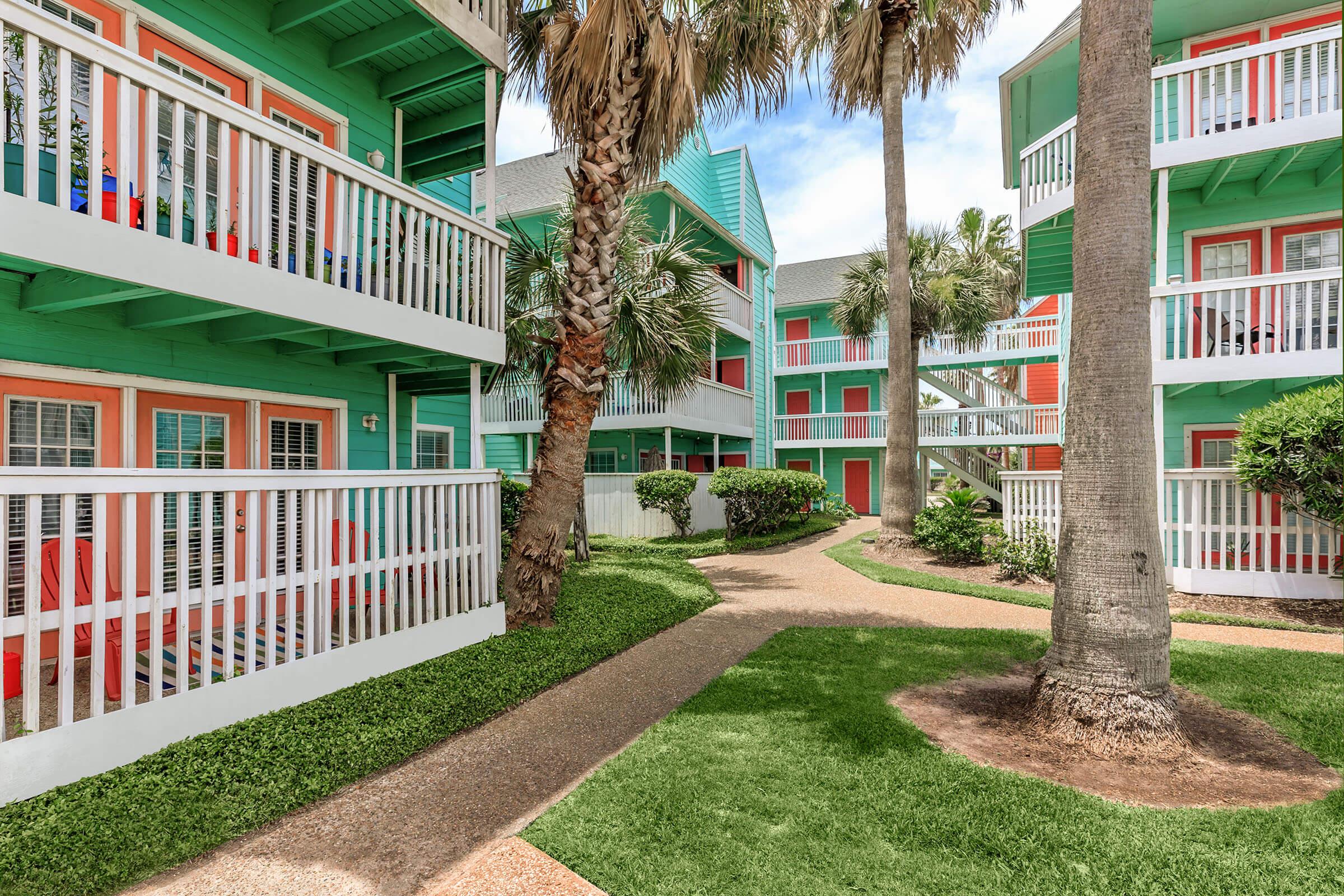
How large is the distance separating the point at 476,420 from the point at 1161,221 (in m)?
9.31

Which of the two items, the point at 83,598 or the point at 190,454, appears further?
the point at 190,454

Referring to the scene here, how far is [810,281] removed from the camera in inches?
1039

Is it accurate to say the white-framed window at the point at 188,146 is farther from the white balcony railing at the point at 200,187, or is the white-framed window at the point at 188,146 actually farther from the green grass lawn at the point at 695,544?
the green grass lawn at the point at 695,544

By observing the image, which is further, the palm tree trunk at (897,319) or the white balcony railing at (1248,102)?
the palm tree trunk at (897,319)

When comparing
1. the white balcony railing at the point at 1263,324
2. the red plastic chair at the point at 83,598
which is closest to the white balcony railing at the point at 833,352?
the white balcony railing at the point at 1263,324

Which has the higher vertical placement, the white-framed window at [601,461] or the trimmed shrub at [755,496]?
the white-framed window at [601,461]

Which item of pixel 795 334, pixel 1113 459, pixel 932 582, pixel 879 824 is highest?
pixel 795 334

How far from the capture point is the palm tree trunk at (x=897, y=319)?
39.8ft

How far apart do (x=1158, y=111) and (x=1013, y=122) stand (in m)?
4.43

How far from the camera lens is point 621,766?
12.8ft

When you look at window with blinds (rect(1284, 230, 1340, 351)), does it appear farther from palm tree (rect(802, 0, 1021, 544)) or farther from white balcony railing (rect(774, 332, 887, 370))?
white balcony railing (rect(774, 332, 887, 370))

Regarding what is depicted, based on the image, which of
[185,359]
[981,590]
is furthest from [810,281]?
[185,359]

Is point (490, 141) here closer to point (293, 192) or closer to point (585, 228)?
point (585, 228)

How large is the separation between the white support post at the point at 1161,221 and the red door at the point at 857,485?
14465 millimetres
